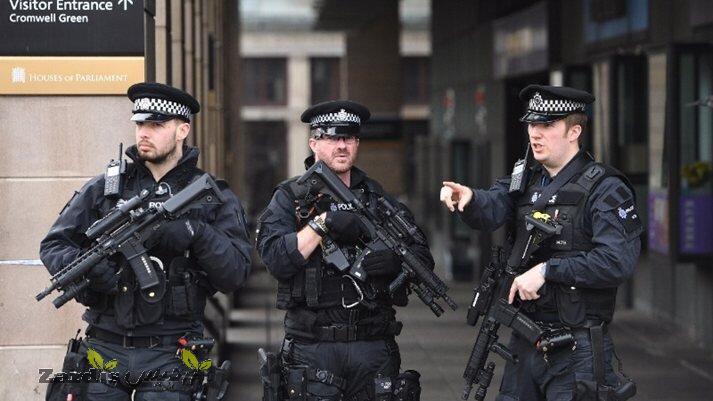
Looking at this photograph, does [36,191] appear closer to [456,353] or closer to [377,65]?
[456,353]

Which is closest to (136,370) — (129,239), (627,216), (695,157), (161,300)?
(161,300)

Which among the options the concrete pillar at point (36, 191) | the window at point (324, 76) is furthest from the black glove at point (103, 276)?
the window at point (324, 76)

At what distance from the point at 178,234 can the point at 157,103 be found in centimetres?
62

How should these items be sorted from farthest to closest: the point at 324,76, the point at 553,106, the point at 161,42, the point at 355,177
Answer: the point at 324,76 < the point at 161,42 < the point at 355,177 < the point at 553,106

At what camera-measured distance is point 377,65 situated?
39.1m

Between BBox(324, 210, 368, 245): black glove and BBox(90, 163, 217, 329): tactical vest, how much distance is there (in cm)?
70

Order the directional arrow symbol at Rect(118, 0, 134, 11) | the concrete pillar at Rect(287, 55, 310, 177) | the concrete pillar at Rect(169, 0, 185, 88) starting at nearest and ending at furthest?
the directional arrow symbol at Rect(118, 0, 134, 11)
the concrete pillar at Rect(169, 0, 185, 88)
the concrete pillar at Rect(287, 55, 310, 177)

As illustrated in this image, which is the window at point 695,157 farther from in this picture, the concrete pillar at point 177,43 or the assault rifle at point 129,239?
the assault rifle at point 129,239

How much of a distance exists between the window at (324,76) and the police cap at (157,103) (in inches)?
2555

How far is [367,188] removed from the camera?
7.45 metres

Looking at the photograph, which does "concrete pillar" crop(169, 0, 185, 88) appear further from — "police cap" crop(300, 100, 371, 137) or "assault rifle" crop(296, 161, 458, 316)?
"assault rifle" crop(296, 161, 458, 316)

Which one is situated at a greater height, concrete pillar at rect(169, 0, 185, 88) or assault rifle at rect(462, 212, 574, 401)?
concrete pillar at rect(169, 0, 185, 88)

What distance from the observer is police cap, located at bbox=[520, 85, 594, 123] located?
6859 millimetres

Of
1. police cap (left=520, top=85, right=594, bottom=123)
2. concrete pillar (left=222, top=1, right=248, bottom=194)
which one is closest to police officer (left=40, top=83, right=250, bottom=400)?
police cap (left=520, top=85, right=594, bottom=123)
